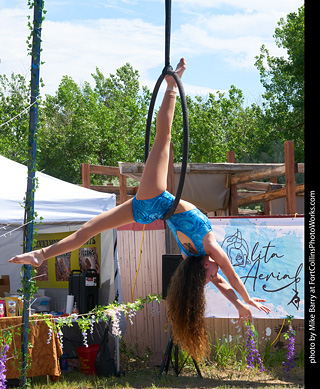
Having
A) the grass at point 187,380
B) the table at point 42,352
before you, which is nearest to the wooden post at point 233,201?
the grass at point 187,380

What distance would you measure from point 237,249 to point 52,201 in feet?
7.75

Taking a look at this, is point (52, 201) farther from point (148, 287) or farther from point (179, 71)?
point (179, 71)

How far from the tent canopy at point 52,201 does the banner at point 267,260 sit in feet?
5.11

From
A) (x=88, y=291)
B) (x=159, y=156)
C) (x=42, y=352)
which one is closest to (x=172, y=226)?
(x=159, y=156)

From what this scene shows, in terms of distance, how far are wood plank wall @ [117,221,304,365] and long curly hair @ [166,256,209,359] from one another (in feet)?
13.9

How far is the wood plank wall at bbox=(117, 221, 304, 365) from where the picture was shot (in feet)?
25.5

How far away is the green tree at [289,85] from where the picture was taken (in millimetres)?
21391

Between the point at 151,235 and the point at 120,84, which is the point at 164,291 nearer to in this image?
the point at 151,235

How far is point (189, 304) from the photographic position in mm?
3498

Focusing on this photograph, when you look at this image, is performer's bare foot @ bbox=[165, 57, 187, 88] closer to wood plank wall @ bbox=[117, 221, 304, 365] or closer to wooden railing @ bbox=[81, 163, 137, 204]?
wood plank wall @ bbox=[117, 221, 304, 365]

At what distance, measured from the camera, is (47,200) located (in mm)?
6910

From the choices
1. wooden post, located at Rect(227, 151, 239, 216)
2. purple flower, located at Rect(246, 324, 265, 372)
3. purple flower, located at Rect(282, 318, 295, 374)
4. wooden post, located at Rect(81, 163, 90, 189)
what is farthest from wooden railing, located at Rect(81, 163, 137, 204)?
purple flower, located at Rect(282, 318, 295, 374)

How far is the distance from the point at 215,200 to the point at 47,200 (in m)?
3.33

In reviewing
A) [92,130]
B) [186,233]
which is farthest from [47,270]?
[92,130]
